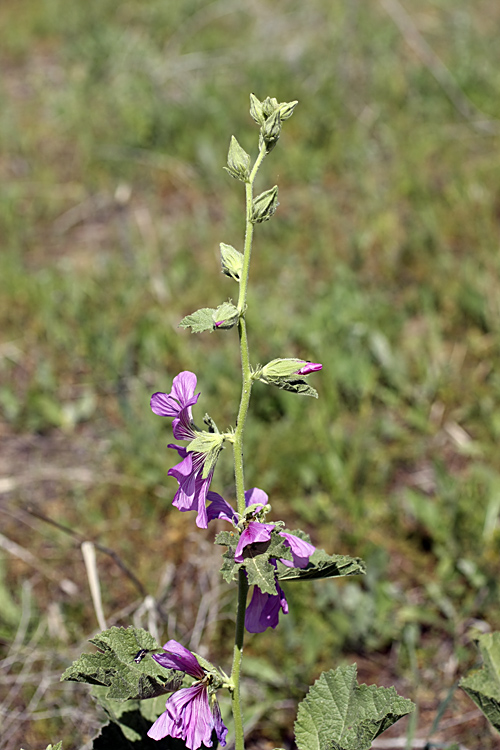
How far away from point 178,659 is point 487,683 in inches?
28.3

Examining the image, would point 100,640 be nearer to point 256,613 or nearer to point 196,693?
point 196,693

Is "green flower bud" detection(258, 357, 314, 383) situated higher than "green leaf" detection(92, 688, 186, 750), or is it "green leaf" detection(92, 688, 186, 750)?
"green flower bud" detection(258, 357, 314, 383)

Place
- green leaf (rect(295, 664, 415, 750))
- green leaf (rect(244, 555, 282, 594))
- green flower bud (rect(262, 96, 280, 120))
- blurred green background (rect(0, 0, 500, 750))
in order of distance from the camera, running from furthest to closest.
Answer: blurred green background (rect(0, 0, 500, 750)) < green flower bud (rect(262, 96, 280, 120)) < green leaf (rect(295, 664, 415, 750)) < green leaf (rect(244, 555, 282, 594))

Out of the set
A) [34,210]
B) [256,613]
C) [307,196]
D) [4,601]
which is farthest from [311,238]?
[256,613]

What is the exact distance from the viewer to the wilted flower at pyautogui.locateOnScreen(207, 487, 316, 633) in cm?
137

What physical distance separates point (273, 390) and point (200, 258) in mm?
1615

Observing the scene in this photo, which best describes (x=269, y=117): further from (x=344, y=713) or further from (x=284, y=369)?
(x=344, y=713)

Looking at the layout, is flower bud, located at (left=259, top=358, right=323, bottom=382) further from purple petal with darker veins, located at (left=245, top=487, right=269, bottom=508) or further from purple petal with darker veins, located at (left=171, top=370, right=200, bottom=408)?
purple petal with darker veins, located at (left=245, top=487, right=269, bottom=508)

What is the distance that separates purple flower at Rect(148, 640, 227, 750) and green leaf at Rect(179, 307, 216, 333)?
0.59 m

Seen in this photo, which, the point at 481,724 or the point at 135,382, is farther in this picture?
the point at 135,382

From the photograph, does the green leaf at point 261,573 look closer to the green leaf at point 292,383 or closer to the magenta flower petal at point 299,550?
the magenta flower petal at point 299,550

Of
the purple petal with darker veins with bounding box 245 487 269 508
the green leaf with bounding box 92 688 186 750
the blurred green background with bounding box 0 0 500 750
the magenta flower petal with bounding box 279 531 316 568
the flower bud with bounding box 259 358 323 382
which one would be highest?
the flower bud with bounding box 259 358 323 382

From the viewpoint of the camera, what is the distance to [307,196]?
5.41 meters

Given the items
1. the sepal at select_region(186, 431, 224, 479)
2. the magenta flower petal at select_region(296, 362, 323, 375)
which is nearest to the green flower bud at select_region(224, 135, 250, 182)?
the magenta flower petal at select_region(296, 362, 323, 375)
